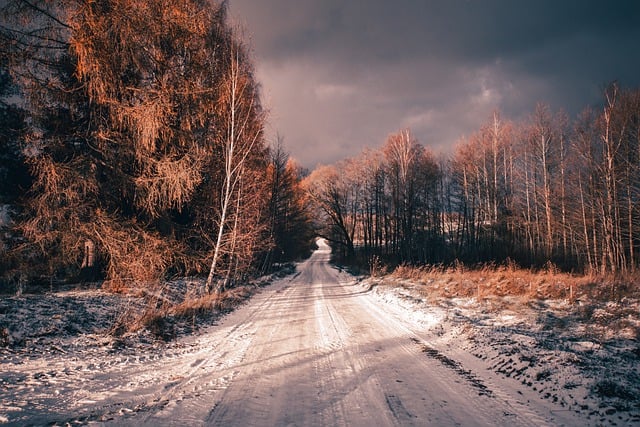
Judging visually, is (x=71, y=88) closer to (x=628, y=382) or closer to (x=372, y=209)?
(x=628, y=382)

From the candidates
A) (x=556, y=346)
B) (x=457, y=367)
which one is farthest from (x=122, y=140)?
(x=556, y=346)

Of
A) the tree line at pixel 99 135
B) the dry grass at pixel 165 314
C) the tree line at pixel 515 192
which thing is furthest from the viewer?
the tree line at pixel 515 192

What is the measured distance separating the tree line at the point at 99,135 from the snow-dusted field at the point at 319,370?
6.97 feet

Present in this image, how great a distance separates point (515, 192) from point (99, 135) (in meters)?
33.6

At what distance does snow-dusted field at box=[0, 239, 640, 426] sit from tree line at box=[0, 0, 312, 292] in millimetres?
2124

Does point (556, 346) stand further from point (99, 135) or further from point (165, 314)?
point (99, 135)

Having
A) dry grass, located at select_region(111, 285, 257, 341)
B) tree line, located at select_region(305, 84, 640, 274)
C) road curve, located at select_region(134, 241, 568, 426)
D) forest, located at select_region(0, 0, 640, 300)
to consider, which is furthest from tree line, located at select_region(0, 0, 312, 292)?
tree line, located at select_region(305, 84, 640, 274)

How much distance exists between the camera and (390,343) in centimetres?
627

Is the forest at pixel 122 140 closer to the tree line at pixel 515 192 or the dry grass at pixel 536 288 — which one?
the dry grass at pixel 536 288

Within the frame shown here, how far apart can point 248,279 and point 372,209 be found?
19.7m

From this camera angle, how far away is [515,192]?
30078 mm

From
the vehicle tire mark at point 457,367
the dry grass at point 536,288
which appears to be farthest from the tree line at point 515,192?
A: the vehicle tire mark at point 457,367

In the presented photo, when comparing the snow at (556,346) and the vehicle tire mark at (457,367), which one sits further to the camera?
the vehicle tire mark at (457,367)

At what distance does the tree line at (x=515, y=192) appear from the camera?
18.9 metres
